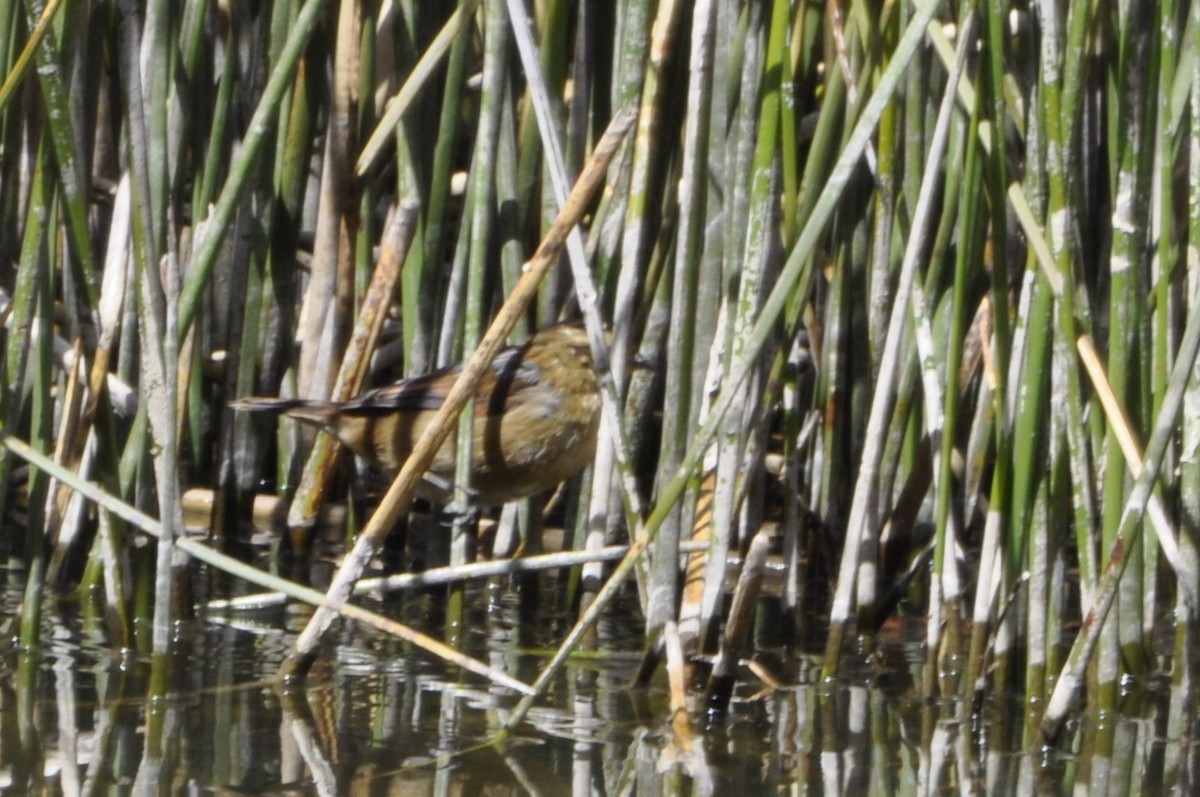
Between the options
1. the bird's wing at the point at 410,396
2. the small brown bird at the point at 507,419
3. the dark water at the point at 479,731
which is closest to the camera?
the dark water at the point at 479,731

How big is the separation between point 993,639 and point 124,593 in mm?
1946

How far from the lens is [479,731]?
335 centimetres

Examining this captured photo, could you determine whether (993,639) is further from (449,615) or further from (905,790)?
(449,615)

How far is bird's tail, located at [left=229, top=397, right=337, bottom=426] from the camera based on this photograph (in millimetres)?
4324

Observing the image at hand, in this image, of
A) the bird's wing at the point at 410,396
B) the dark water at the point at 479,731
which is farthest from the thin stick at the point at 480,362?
the bird's wing at the point at 410,396

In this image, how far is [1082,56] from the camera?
10.3 ft

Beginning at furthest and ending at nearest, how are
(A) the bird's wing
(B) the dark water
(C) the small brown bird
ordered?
1. (C) the small brown bird
2. (A) the bird's wing
3. (B) the dark water

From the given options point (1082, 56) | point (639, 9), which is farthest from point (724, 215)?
point (1082, 56)

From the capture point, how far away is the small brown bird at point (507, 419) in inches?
174

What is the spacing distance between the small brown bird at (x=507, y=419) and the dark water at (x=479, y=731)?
630 millimetres

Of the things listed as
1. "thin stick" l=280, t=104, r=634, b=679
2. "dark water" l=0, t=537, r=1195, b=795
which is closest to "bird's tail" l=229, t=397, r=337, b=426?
"dark water" l=0, t=537, r=1195, b=795

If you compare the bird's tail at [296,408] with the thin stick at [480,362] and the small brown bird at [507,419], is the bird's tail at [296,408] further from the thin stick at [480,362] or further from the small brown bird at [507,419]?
the thin stick at [480,362]

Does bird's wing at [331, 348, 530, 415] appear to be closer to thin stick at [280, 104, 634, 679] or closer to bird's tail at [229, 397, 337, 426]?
bird's tail at [229, 397, 337, 426]

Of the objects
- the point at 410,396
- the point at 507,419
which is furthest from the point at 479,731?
the point at 507,419
